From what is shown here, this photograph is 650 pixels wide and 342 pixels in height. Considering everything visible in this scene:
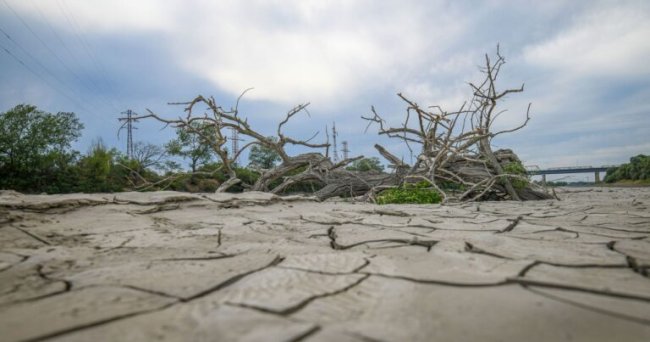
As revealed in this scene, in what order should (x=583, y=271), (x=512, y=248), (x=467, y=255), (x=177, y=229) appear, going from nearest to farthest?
(x=583, y=271), (x=467, y=255), (x=512, y=248), (x=177, y=229)

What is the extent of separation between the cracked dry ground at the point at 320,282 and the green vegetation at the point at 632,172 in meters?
20.2

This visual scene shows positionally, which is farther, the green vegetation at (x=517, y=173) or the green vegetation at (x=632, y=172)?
the green vegetation at (x=632, y=172)

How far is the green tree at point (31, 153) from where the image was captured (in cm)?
1327

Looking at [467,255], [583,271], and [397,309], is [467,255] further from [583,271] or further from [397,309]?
[397,309]

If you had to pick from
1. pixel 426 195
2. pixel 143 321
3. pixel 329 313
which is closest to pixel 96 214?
pixel 143 321

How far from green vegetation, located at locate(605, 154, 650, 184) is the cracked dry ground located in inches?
794

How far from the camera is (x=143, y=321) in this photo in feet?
3.02

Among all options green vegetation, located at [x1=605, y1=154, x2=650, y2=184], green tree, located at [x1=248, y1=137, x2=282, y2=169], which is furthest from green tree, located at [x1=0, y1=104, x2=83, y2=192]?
green vegetation, located at [x1=605, y1=154, x2=650, y2=184]

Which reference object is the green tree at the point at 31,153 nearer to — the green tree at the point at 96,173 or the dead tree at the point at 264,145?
the green tree at the point at 96,173

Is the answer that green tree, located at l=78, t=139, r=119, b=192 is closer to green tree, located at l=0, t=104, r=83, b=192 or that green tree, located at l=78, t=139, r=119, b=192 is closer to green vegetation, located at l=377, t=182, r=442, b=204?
green tree, located at l=0, t=104, r=83, b=192

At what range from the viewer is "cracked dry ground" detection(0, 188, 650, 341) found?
A: 34.3 inches

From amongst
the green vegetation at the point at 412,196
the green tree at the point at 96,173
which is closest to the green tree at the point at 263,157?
the green tree at the point at 96,173

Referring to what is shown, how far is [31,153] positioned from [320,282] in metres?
17.8

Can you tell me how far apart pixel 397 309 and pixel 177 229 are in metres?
1.98
